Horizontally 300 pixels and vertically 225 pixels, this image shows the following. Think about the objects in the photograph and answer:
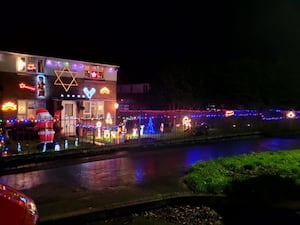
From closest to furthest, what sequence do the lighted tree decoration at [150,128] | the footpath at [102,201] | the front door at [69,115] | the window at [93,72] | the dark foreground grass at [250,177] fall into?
1. the footpath at [102,201]
2. the dark foreground grass at [250,177]
3. the lighted tree decoration at [150,128]
4. the front door at [69,115]
5. the window at [93,72]

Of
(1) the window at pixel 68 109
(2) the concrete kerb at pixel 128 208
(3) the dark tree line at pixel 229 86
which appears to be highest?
(3) the dark tree line at pixel 229 86

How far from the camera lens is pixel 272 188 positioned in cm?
869

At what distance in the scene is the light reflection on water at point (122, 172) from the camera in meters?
9.84

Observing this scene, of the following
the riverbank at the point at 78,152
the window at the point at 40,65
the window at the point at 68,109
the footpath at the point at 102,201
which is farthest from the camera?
the window at the point at 68,109

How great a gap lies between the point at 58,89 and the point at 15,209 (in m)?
21.1

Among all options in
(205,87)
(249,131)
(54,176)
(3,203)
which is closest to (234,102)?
(205,87)

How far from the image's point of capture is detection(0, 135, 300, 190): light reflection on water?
9836mm

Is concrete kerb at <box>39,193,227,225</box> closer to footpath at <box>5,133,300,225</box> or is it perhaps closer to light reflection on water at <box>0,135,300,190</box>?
footpath at <box>5,133,300,225</box>

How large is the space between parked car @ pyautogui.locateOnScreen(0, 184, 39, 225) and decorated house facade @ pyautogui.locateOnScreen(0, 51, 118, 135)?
58.5 feet

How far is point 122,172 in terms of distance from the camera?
1137cm

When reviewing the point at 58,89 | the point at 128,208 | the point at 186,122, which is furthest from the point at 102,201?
the point at 58,89

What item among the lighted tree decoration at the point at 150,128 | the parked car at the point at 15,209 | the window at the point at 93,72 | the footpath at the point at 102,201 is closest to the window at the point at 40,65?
the window at the point at 93,72

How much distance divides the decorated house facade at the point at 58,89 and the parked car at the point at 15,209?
17828 mm

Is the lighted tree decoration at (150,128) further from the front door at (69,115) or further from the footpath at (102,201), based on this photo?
the footpath at (102,201)
